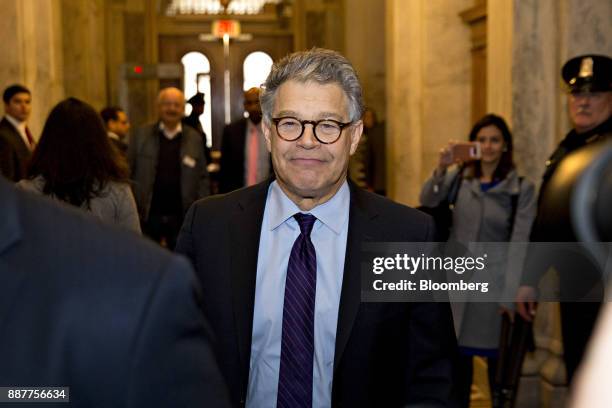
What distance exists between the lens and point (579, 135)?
452 cm

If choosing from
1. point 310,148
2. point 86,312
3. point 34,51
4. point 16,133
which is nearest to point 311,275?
point 310,148

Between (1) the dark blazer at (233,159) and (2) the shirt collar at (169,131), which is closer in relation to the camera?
(2) the shirt collar at (169,131)

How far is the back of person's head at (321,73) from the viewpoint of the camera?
104 inches

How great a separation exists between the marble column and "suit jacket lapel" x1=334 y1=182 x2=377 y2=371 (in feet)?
21.7

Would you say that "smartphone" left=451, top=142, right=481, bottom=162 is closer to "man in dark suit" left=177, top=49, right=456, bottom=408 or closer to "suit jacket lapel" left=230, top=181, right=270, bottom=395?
"man in dark suit" left=177, top=49, right=456, bottom=408

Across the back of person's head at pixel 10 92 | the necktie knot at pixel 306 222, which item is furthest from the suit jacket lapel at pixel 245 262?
the back of person's head at pixel 10 92

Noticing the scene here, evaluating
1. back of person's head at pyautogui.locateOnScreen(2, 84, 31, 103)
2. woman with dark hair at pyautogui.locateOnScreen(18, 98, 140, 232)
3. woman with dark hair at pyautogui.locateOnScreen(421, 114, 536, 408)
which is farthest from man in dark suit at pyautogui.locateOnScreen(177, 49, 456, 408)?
back of person's head at pyautogui.locateOnScreen(2, 84, 31, 103)

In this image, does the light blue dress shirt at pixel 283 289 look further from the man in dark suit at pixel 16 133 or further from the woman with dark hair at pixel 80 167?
the man in dark suit at pixel 16 133

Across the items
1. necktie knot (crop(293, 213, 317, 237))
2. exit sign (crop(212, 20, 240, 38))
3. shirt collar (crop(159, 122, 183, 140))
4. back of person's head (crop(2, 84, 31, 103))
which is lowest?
necktie knot (crop(293, 213, 317, 237))

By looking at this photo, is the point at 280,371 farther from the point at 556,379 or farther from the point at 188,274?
the point at 556,379

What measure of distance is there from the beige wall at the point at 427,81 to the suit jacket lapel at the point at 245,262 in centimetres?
654

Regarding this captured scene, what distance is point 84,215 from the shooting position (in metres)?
1.12

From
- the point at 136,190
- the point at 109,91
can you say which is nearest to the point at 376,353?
the point at 136,190

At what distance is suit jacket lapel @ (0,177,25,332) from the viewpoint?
101cm
